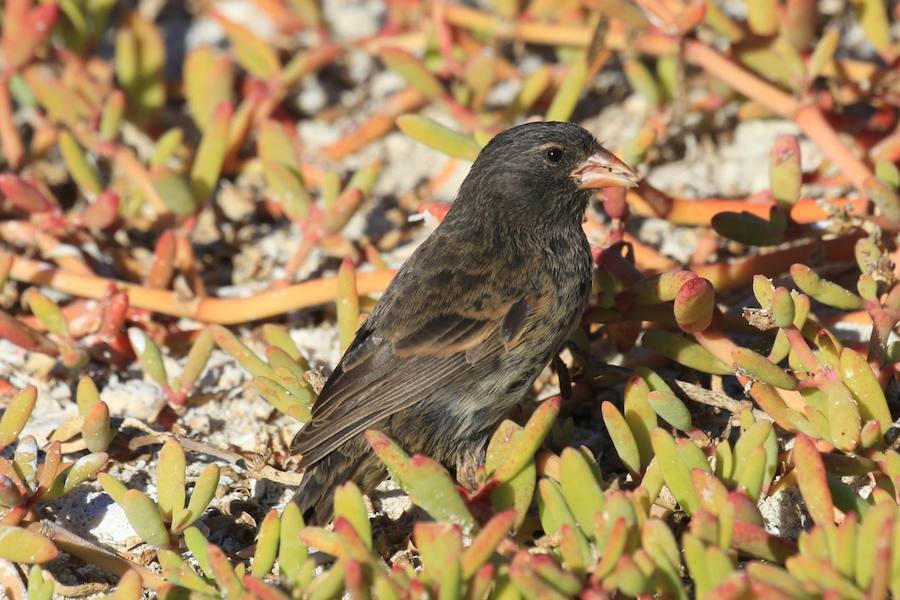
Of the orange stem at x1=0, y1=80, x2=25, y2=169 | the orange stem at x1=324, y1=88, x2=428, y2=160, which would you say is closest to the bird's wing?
the orange stem at x1=324, y1=88, x2=428, y2=160

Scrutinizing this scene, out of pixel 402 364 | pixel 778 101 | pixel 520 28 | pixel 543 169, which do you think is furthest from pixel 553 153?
pixel 520 28

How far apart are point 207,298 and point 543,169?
1475 millimetres

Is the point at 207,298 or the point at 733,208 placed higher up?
the point at 733,208

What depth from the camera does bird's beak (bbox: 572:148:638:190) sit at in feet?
15.2

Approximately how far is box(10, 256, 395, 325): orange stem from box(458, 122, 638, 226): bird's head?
57 centimetres

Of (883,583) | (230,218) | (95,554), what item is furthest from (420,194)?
(883,583)

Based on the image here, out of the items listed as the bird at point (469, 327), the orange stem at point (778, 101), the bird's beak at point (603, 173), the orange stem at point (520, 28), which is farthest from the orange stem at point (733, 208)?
the orange stem at point (520, 28)

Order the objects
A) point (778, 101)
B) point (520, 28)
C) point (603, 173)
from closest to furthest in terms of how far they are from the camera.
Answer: point (603, 173) < point (778, 101) < point (520, 28)

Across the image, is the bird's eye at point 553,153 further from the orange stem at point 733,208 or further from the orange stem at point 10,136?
the orange stem at point 10,136

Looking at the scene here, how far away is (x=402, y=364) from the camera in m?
4.25

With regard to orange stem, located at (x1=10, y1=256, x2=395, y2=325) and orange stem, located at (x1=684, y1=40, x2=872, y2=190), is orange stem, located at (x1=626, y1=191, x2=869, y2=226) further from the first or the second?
orange stem, located at (x1=10, y1=256, x2=395, y2=325)

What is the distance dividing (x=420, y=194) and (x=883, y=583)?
361cm

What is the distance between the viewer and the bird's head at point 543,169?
185 inches

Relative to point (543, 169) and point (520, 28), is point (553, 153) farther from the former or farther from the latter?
point (520, 28)
